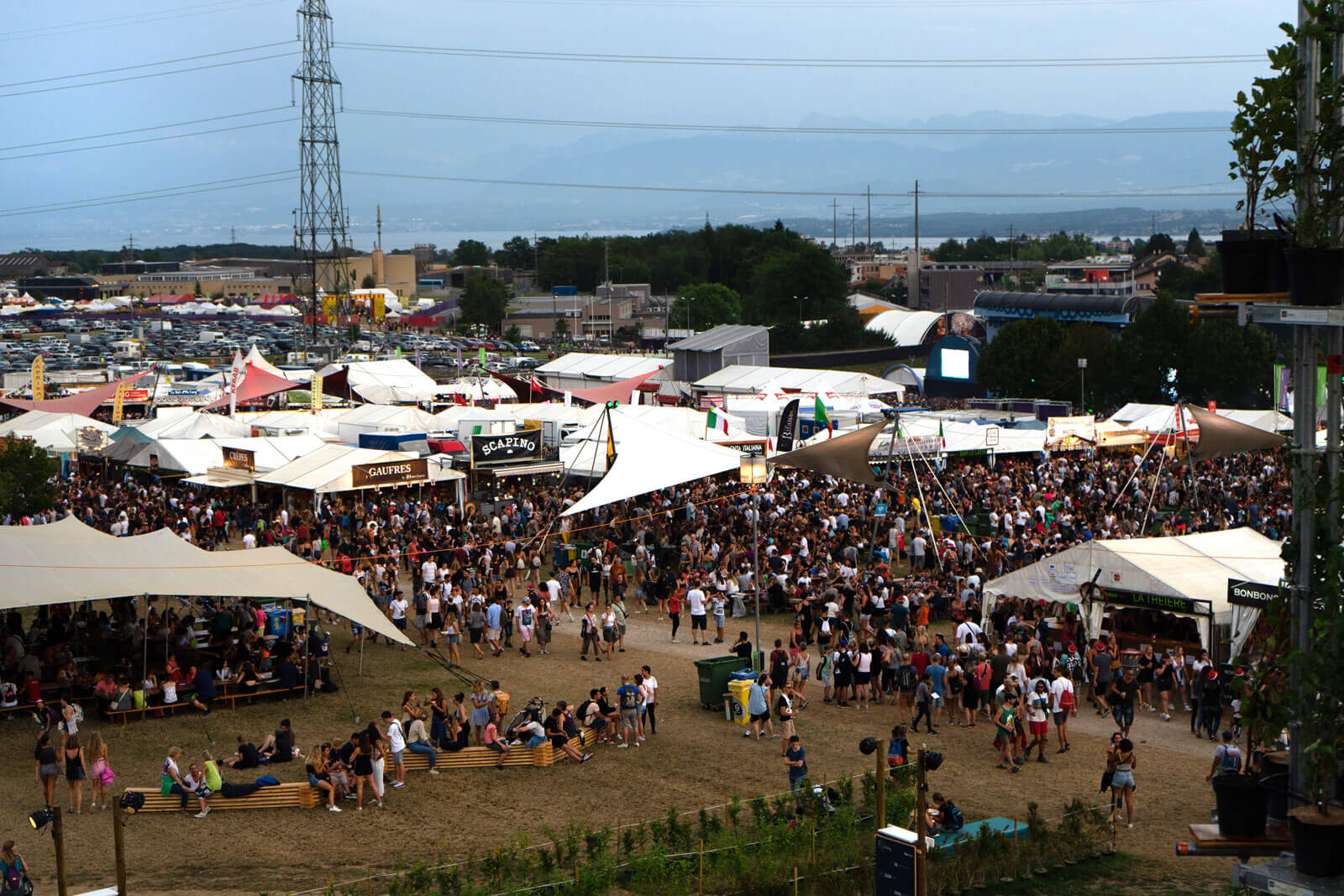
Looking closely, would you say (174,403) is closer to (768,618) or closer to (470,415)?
(470,415)

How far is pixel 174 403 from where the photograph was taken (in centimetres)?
4550

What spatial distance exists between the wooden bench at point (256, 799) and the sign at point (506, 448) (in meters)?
17.8

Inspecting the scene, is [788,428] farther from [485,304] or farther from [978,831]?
[485,304]

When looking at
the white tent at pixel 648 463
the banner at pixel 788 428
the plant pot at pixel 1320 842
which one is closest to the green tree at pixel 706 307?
the banner at pixel 788 428

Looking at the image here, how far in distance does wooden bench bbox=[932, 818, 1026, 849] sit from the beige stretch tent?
24.8 ft

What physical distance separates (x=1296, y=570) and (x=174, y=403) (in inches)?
1769

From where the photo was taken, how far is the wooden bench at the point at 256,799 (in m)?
12.1

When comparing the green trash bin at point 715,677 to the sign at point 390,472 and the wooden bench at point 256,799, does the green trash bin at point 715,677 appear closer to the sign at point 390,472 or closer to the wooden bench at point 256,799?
the wooden bench at point 256,799

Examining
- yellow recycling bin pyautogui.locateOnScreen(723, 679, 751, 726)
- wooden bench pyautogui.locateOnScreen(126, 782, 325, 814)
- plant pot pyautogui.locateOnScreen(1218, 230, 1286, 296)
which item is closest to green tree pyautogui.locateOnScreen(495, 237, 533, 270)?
yellow recycling bin pyautogui.locateOnScreen(723, 679, 751, 726)

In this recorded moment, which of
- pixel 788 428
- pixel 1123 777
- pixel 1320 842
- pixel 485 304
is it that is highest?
pixel 485 304

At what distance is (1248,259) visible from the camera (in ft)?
18.3

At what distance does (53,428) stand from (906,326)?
6228 centimetres

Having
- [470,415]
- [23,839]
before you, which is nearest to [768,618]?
[23,839]

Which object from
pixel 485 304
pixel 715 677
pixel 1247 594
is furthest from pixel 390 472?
pixel 485 304
